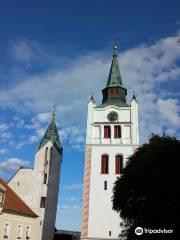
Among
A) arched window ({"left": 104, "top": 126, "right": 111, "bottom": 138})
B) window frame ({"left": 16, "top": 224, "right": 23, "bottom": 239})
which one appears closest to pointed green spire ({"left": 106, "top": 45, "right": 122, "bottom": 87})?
arched window ({"left": 104, "top": 126, "right": 111, "bottom": 138})

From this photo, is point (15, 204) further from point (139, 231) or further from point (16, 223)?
point (139, 231)

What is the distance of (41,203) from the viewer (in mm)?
52875

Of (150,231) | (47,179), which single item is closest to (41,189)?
(47,179)

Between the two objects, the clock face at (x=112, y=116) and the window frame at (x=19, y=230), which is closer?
the window frame at (x=19, y=230)

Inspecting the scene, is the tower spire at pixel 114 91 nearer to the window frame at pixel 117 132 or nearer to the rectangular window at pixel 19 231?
the window frame at pixel 117 132

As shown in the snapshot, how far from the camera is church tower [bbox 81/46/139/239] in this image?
152 ft

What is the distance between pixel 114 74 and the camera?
60344mm

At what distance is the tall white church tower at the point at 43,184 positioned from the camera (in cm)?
A: 5225

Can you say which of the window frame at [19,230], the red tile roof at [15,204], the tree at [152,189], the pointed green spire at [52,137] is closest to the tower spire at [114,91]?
the pointed green spire at [52,137]

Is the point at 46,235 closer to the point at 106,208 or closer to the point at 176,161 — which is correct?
the point at 106,208

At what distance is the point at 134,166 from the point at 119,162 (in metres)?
13.3

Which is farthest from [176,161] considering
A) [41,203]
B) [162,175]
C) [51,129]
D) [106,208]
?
[51,129]

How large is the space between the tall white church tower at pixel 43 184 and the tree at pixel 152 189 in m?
18.0

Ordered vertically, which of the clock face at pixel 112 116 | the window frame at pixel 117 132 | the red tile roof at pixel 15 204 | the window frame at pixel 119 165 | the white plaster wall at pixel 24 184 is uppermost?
the clock face at pixel 112 116
